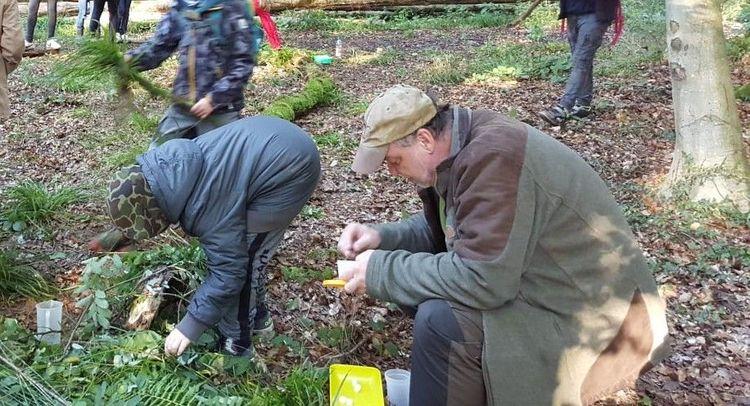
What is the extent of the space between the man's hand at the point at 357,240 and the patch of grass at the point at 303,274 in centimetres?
106

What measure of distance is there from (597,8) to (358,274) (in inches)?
182

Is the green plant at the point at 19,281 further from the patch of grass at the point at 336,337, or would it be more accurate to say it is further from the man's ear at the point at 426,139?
the man's ear at the point at 426,139

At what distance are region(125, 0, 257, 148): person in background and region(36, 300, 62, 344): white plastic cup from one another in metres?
0.96

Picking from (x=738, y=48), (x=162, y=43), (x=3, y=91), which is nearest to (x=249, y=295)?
(x=162, y=43)

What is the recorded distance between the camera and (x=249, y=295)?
286 centimetres

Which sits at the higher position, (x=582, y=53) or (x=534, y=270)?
(x=534, y=270)

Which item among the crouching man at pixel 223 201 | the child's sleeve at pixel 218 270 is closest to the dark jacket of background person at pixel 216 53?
the crouching man at pixel 223 201

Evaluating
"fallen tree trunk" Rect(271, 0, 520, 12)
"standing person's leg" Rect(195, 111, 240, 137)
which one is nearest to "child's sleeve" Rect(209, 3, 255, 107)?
"standing person's leg" Rect(195, 111, 240, 137)

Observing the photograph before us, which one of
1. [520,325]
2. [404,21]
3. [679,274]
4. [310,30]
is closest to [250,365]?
[520,325]

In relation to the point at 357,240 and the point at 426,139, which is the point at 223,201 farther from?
the point at 426,139

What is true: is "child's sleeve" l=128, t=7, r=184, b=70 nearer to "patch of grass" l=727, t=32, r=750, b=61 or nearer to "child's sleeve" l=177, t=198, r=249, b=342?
"child's sleeve" l=177, t=198, r=249, b=342

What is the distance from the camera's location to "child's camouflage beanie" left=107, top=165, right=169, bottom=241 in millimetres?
2354

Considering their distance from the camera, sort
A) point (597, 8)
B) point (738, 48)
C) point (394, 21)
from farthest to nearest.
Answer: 1. point (394, 21)
2. point (738, 48)
3. point (597, 8)

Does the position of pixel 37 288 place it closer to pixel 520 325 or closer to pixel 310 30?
pixel 520 325
